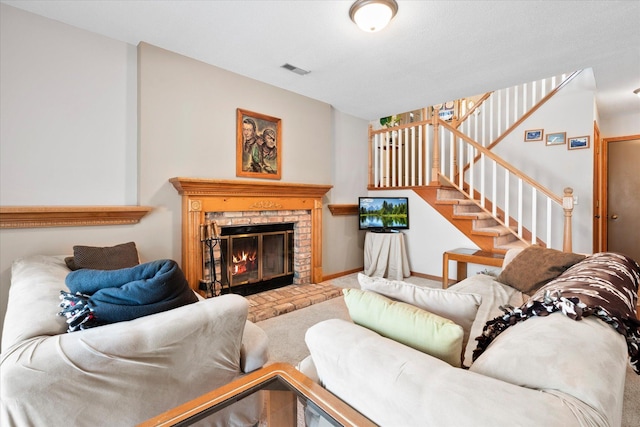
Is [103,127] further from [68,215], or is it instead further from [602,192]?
[602,192]

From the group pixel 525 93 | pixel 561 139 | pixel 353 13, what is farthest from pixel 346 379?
pixel 525 93

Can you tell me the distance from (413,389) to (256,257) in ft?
10.0

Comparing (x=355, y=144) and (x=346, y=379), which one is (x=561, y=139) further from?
(x=346, y=379)

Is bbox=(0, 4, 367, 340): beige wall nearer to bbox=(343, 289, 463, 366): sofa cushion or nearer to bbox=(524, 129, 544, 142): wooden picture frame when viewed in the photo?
bbox=(343, 289, 463, 366): sofa cushion

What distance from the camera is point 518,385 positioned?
28.8 inches

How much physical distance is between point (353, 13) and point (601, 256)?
2.34m

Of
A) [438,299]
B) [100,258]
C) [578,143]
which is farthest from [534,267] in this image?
[100,258]

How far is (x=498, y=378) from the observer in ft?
2.53

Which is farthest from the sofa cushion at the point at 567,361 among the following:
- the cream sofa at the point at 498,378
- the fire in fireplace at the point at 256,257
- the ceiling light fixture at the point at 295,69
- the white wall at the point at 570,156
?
the white wall at the point at 570,156

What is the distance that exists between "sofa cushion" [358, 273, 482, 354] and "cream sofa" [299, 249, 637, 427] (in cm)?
16

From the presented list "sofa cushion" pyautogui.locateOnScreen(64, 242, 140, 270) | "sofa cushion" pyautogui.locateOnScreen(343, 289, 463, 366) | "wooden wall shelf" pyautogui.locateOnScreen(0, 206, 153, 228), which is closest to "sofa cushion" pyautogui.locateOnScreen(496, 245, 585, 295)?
"sofa cushion" pyautogui.locateOnScreen(343, 289, 463, 366)

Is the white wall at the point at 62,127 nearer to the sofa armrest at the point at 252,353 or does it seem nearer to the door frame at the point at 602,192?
the sofa armrest at the point at 252,353

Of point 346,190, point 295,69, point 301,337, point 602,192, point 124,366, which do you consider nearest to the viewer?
point 124,366

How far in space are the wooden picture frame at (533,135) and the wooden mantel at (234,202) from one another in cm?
304
